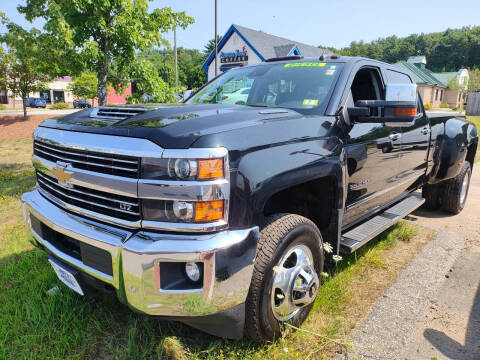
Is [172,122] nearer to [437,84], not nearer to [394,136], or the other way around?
[394,136]

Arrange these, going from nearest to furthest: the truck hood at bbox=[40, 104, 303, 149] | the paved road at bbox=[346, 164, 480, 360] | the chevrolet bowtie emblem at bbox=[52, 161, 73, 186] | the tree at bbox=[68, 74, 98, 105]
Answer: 1. the truck hood at bbox=[40, 104, 303, 149]
2. the chevrolet bowtie emblem at bbox=[52, 161, 73, 186]
3. the paved road at bbox=[346, 164, 480, 360]
4. the tree at bbox=[68, 74, 98, 105]

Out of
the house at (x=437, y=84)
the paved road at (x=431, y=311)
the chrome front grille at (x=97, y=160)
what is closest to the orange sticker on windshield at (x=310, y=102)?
the chrome front grille at (x=97, y=160)

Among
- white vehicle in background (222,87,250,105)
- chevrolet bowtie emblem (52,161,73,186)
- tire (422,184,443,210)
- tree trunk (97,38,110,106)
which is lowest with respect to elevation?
tire (422,184,443,210)

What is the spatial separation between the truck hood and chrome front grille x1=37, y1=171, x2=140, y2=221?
0.34 metres

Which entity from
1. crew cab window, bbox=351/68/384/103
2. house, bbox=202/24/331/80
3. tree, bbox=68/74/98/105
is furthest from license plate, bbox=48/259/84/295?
house, bbox=202/24/331/80

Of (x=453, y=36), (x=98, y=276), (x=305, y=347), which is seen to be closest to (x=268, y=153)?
(x=98, y=276)

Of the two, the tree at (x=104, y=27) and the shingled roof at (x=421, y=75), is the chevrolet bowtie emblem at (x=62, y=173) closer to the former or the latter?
the tree at (x=104, y=27)

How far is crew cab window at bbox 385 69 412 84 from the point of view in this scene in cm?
368

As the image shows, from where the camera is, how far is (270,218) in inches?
88.5

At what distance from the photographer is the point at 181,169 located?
1772mm

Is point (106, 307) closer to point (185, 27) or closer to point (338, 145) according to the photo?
point (338, 145)

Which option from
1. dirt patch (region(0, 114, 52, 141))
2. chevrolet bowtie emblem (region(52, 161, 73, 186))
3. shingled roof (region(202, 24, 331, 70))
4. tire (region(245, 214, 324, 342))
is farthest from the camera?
shingled roof (region(202, 24, 331, 70))

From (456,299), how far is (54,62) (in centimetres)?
706

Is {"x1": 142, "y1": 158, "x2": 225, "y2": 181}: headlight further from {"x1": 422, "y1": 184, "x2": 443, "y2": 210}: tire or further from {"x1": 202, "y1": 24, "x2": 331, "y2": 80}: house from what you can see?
{"x1": 202, "y1": 24, "x2": 331, "y2": 80}: house
